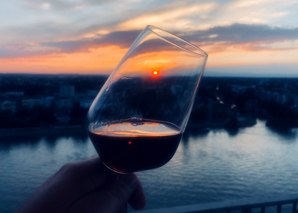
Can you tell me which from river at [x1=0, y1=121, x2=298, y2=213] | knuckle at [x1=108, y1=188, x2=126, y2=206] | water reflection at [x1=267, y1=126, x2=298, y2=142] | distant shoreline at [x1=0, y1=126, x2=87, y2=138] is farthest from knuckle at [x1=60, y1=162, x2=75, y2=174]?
water reflection at [x1=267, y1=126, x2=298, y2=142]

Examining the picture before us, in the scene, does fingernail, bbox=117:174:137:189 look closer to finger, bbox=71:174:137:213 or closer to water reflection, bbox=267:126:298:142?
finger, bbox=71:174:137:213

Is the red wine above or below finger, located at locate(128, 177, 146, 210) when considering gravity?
above

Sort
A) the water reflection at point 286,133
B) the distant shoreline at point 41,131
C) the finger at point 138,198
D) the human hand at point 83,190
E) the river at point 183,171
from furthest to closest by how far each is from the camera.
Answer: the water reflection at point 286,133
the distant shoreline at point 41,131
the river at point 183,171
the finger at point 138,198
the human hand at point 83,190

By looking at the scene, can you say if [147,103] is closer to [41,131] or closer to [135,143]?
[135,143]

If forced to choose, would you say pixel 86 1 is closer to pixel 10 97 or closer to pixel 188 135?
pixel 10 97

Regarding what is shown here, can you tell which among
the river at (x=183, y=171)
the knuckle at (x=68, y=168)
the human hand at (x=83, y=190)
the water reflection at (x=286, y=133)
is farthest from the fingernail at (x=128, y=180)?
the water reflection at (x=286, y=133)

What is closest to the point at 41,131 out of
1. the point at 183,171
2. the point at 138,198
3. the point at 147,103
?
the point at 183,171

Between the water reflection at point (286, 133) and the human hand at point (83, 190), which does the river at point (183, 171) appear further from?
the human hand at point (83, 190)

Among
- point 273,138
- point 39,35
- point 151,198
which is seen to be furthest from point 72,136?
point 273,138
